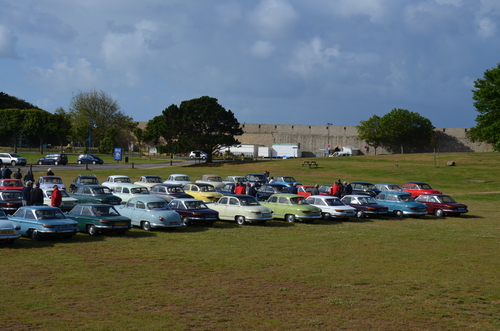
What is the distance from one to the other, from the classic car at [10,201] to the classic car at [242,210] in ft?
29.5

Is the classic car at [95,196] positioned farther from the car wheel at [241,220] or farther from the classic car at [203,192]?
the car wheel at [241,220]

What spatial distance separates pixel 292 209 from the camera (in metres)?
24.9

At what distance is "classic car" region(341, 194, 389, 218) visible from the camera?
88.5ft

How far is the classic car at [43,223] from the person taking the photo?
17438 millimetres

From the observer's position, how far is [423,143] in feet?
360

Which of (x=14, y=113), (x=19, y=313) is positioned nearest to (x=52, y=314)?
(x=19, y=313)

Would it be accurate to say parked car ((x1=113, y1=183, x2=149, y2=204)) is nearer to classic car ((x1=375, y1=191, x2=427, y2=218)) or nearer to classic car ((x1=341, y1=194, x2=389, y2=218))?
classic car ((x1=341, y1=194, x2=389, y2=218))

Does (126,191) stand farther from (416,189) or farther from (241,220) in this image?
(416,189)

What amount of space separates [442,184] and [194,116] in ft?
125

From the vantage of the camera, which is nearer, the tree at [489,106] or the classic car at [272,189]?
the classic car at [272,189]

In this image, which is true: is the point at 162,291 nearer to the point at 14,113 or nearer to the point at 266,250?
the point at 266,250

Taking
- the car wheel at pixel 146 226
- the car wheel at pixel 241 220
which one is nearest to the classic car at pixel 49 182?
the car wheel at pixel 146 226

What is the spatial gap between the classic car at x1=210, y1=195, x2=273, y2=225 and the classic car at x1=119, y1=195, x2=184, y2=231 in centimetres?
315

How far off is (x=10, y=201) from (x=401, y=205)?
1964 centimetres
